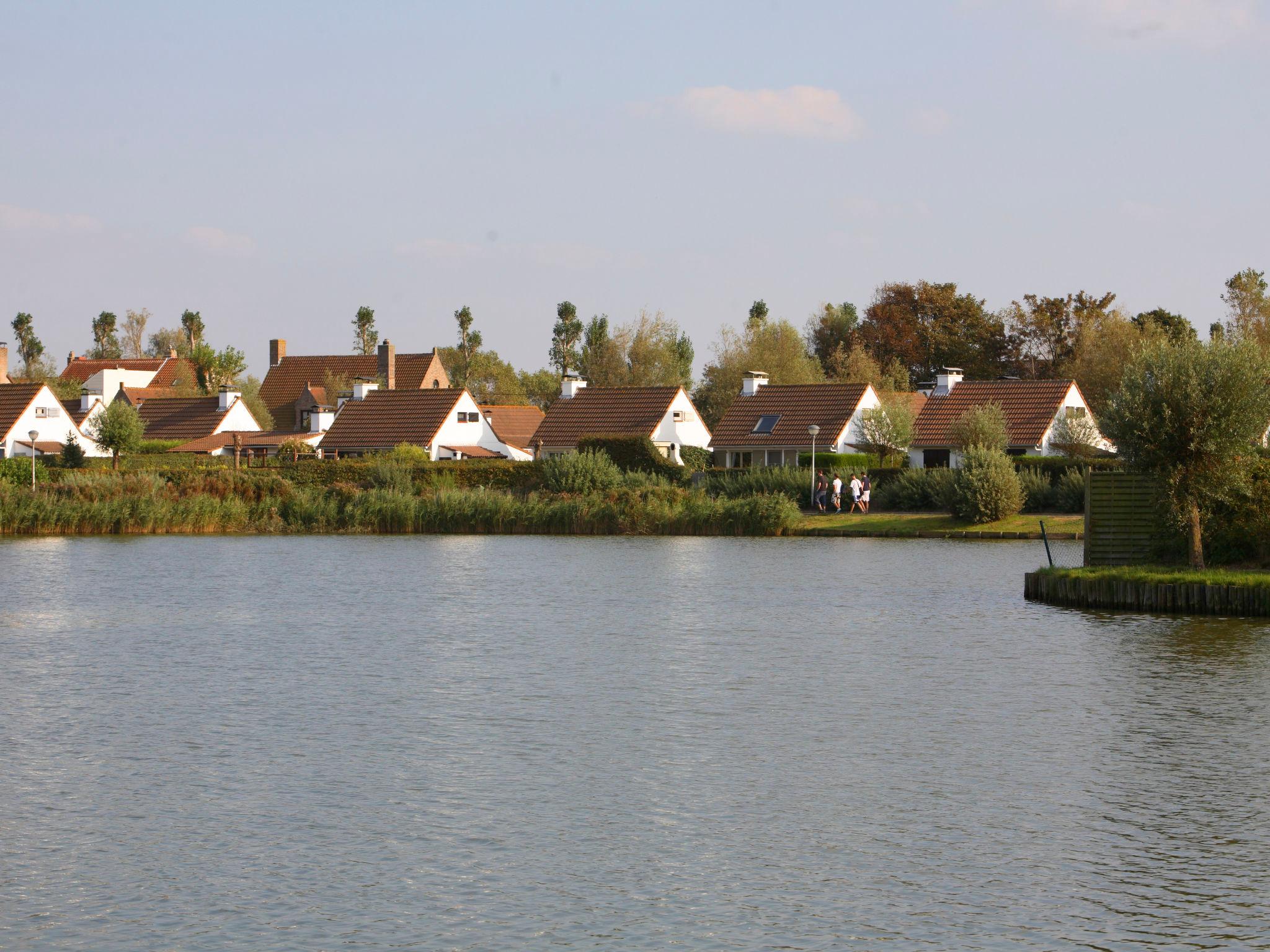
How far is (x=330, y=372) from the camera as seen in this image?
4712 inches

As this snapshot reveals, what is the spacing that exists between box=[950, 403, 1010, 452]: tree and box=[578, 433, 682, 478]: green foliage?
12705 millimetres

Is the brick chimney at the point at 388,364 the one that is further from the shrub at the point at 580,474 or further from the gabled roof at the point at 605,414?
the shrub at the point at 580,474

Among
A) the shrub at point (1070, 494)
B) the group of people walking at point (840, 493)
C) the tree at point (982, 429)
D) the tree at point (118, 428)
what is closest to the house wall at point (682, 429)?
the tree at point (982, 429)

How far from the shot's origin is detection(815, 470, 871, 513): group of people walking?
179 ft

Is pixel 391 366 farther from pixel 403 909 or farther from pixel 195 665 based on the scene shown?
pixel 403 909

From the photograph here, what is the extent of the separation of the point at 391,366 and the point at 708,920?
11059cm

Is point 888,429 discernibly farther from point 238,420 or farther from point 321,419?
point 238,420

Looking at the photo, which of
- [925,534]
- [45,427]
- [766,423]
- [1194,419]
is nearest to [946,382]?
[766,423]

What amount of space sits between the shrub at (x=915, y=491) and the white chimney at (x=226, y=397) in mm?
51590

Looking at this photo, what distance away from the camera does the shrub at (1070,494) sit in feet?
174

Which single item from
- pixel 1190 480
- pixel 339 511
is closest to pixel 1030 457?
pixel 339 511

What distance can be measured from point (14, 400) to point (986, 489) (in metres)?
59.1

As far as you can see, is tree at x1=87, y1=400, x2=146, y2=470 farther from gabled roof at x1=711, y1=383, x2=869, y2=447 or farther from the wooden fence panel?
the wooden fence panel

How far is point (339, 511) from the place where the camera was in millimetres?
54062
